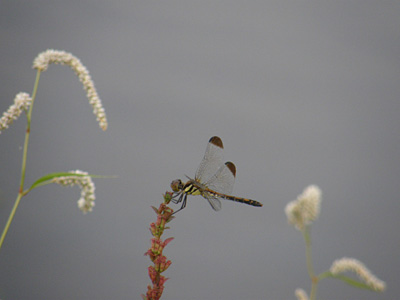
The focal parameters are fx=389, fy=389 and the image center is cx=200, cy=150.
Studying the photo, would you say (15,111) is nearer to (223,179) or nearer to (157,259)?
(157,259)

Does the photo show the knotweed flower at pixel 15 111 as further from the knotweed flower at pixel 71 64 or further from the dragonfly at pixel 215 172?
the dragonfly at pixel 215 172

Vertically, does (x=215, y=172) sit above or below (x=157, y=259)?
above

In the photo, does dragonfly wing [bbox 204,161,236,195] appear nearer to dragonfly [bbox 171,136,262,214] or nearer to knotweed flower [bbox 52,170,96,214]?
dragonfly [bbox 171,136,262,214]

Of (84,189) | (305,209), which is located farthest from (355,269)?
(84,189)

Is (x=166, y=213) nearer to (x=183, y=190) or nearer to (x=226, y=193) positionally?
(x=183, y=190)

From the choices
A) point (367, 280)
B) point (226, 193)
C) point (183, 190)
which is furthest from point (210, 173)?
point (367, 280)

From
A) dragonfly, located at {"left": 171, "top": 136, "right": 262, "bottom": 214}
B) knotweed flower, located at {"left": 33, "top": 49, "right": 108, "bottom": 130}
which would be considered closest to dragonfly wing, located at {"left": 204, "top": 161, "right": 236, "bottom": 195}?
dragonfly, located at {"left": 171, "top": 136, "right": 262, "bottom": 214}
